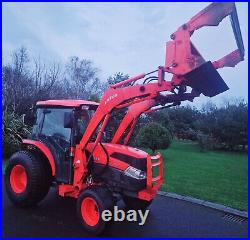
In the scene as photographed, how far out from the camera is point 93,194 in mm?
4137

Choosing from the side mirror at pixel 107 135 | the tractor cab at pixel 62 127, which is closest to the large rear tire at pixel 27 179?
the tractor cab at pixel 62 127

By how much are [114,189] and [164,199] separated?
1.78m

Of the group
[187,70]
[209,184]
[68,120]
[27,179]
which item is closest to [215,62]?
[187,70]

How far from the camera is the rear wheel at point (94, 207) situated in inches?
158

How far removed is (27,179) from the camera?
4930 millimetres

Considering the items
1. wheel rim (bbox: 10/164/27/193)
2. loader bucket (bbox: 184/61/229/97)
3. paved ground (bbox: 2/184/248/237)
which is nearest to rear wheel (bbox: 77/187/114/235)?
paved ground (bbox: 2/184/248/237)

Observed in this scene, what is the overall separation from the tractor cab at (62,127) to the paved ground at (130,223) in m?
0.66

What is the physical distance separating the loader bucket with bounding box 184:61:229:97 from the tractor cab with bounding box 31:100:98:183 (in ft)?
6.45

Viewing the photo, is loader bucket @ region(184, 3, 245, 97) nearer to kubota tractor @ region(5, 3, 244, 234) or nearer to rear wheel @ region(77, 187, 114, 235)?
kubota tractor @ region(5, 3, 244, 234)

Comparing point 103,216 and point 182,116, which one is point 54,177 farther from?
point 182,116

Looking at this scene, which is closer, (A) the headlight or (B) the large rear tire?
(A) the headlight

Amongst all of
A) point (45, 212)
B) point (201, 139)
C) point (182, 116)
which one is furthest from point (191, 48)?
point (182, 116)

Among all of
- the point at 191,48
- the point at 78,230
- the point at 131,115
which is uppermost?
the point at 191,48

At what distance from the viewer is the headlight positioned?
4.22 meters
